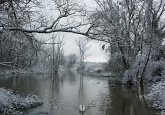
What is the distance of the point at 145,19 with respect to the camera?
84.4ft

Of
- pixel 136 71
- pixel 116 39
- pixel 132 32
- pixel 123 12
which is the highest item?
pixel 123 12

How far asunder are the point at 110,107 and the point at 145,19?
14110 mm

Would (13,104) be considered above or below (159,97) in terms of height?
below

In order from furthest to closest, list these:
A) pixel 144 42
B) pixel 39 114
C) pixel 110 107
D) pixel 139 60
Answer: pixel 139 60, pixel 144 42, pixel 110 107, pixel 39 114

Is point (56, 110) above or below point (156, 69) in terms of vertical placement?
below

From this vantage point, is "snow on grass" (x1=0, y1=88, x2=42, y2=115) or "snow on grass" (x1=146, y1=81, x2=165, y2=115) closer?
"snow on grass" (x1=0, y1=88, x2=42, y2=115)

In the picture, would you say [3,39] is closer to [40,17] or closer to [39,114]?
[40,17]

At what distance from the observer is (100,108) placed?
14.6m

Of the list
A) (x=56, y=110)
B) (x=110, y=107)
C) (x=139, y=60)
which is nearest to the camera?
(x=56, y=110)

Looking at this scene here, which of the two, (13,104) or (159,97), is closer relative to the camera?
(13,104)

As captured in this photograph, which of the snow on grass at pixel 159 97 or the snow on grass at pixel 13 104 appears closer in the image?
the snow on grass at pixel 13 104

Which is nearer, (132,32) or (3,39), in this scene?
(3,39)

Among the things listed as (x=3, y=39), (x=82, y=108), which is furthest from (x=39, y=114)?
(x=3, y=39)

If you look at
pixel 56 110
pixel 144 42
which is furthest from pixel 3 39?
pixel 144 42
